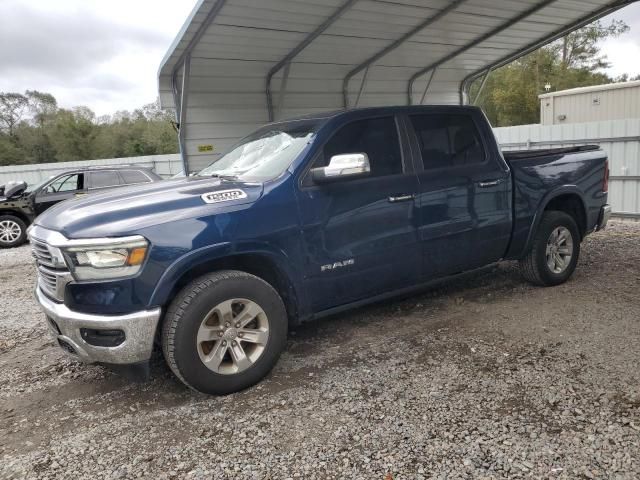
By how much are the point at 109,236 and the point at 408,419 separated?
2.11 m

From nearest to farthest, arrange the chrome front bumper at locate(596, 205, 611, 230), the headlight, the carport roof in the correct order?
1. the headlight
2. the chrome front bumper at locate(596, 205, 611, 230)
3. the carport roof

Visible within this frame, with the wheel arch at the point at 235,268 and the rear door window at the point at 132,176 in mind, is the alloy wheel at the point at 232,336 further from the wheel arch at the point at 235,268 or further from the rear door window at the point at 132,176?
the rear door window at the point at 132,176

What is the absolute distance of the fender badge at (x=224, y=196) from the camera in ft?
10.6

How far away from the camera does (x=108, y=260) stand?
115 inches

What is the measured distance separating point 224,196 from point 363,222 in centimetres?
111

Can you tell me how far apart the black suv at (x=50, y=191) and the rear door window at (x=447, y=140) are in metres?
7.54

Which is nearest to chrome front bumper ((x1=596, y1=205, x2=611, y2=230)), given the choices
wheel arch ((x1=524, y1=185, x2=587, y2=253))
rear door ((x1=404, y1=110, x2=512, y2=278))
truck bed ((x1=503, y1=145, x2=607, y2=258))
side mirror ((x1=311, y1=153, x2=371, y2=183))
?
truck bed ((x1=503, y1=145, x2=607, y2=258))

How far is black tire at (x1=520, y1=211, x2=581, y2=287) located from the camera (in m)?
5.00

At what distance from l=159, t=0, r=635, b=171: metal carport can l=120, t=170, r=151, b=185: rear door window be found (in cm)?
152

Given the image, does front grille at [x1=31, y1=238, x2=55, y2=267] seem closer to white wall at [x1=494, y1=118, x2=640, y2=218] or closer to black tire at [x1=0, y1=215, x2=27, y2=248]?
black tire at [x1=0, y1=215, x2=27, y2=248]

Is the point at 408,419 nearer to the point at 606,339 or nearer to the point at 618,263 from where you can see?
the point at 606,339

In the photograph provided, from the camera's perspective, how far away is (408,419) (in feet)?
9.48

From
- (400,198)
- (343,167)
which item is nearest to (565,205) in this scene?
(400,198)

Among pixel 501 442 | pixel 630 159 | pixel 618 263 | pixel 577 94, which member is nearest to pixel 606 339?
pixel 501 442
